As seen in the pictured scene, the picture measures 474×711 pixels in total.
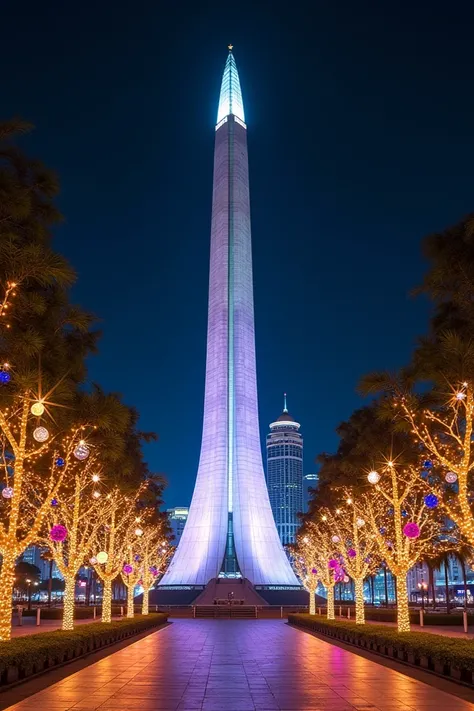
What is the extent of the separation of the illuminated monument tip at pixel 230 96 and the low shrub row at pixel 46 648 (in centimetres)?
6879

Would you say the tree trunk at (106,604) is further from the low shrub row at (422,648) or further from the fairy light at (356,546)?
the fairy light at (356,546)

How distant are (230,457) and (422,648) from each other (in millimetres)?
52774

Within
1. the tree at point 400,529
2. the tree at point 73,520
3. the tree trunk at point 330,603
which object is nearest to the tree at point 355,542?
the tree at point 400,529

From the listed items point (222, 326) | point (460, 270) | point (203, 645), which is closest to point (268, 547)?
point (222, 326)

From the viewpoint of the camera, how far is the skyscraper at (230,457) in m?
69.1

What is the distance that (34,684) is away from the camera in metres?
15.1

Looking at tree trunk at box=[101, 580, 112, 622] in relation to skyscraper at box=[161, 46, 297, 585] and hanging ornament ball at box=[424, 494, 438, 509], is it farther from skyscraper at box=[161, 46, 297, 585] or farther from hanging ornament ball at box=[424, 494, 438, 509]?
skyscraper at box=[161, 46, 297, 585]

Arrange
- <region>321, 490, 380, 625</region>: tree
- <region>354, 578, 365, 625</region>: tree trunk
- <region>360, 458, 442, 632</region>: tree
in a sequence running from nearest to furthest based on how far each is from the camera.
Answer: <region>360, 458, 442, 632</region>: tree → <region>354, 578, 365, 625</region>: tree trunk → <region>321, 490, 380, 625</region>: tree

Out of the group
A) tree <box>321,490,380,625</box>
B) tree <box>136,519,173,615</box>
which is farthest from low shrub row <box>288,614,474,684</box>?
tree <box>136,519,173,615</box>

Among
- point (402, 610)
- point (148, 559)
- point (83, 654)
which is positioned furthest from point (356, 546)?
point (148, 559)

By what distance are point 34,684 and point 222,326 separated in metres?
59.8

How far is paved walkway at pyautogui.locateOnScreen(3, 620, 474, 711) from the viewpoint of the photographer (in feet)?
40.8

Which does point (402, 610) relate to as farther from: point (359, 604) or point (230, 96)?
point (230, 96)

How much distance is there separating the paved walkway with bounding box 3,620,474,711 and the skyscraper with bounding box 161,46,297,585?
46.6 meters
